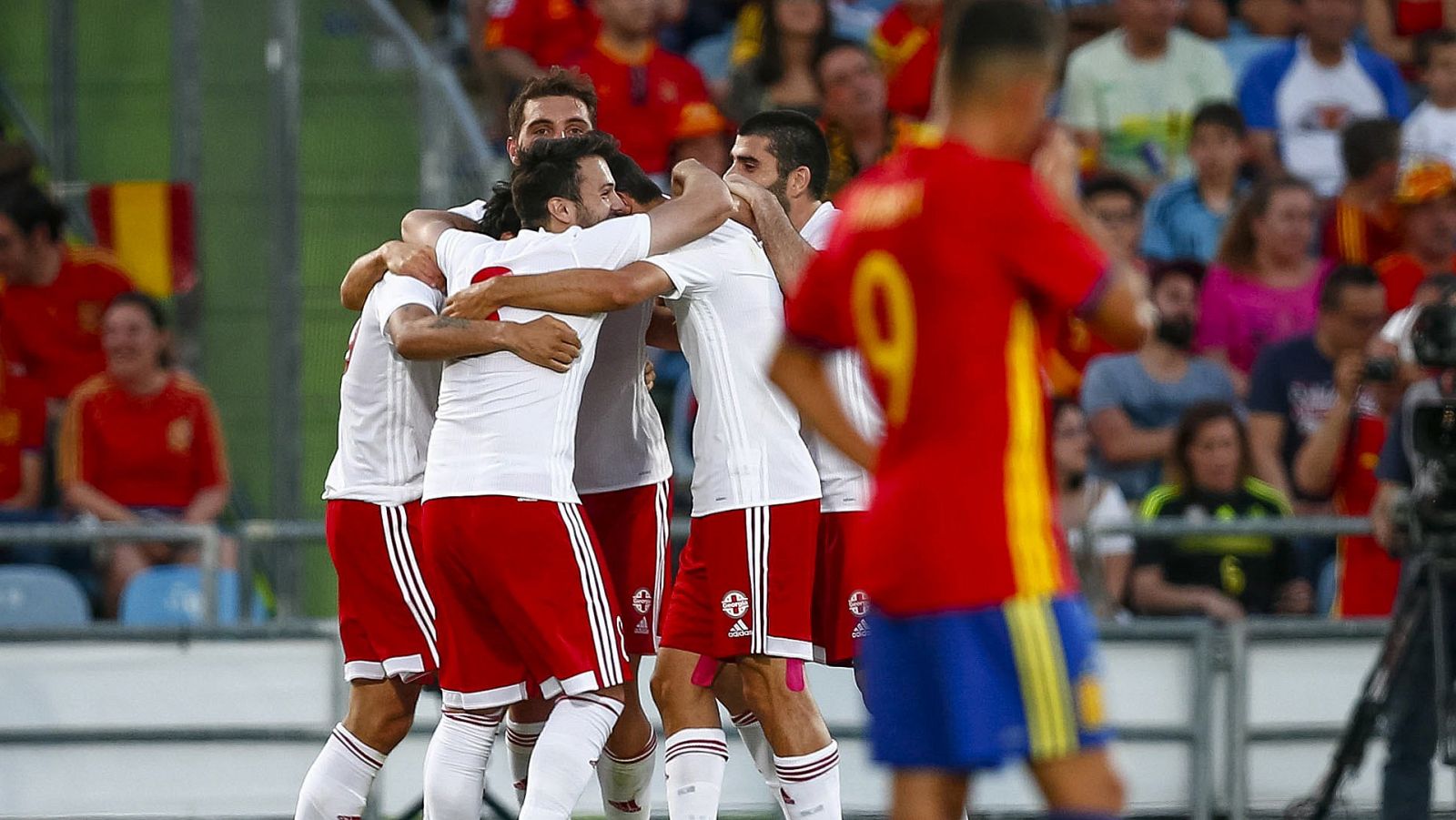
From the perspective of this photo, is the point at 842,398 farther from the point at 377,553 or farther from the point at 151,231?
the point at 151,231

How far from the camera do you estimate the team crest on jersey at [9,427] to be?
9461 millimetres

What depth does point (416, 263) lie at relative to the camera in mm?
6055

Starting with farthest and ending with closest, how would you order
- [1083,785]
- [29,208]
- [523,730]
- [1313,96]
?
[1313,96]
[29,208]
[523,730]
[1083,785]

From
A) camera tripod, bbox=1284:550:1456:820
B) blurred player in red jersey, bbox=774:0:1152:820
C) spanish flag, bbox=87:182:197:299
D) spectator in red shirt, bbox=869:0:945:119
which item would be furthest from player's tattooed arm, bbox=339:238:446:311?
spectator in red shirt, bbox=869:0:945:119

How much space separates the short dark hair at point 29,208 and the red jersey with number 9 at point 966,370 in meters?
6.78

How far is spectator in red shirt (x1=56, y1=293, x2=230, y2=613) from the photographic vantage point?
9.22 meters

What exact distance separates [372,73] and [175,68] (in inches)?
34.2

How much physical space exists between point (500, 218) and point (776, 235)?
85cm

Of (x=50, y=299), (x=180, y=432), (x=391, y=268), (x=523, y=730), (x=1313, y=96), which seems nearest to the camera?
(x=391, y=268)

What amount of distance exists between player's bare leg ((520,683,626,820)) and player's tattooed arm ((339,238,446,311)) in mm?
1307

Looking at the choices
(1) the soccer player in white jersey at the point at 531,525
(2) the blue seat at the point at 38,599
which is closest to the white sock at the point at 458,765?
(1) the soccer player in white jersey at the point at 531,525

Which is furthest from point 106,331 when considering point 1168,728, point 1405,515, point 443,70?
point 1405,515

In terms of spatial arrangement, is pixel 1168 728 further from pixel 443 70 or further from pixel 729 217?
pixel 443 70

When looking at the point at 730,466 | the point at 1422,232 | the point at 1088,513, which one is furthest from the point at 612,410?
the point at 1422,232
